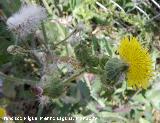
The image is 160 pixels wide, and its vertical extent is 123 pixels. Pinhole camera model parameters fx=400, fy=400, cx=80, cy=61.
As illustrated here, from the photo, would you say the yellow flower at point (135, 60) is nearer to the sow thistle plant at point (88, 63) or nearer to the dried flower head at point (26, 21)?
the sow thistle plant at point (88, 63)

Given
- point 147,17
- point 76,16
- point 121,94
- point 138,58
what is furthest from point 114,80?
point 147,17

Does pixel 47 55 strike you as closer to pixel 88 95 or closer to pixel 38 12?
pixel 38 12

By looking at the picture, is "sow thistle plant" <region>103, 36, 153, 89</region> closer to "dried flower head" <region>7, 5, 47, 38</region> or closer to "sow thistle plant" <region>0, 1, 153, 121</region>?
"sow thistle plant" <region>0, 1, 153, 121</region>

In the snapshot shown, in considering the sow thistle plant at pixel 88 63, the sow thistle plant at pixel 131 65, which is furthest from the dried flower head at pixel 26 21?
the sow thistle plant at pixel 131 65

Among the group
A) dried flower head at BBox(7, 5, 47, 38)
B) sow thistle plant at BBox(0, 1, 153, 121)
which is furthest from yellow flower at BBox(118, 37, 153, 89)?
dried flower head at BBox(7, 5, 47, 38)

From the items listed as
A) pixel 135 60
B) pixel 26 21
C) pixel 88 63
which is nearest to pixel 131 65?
pixel 135 60
